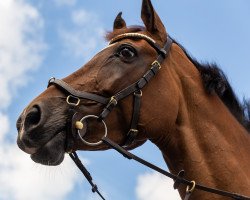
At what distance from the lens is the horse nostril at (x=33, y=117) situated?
21.1ft

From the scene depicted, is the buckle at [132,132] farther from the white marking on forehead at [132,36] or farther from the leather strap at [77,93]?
the white marking on forehead at [132,36]

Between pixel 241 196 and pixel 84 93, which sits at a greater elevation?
pixel 84 93

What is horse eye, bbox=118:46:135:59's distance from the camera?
7188 millimetres

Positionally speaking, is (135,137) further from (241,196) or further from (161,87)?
(241,196)

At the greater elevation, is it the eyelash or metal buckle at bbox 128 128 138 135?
the eyelash

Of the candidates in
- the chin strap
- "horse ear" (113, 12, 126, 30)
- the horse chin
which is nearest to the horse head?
the horse chin

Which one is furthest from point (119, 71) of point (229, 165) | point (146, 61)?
point (229, 165)

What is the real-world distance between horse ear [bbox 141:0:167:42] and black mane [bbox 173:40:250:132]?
0.45 metres

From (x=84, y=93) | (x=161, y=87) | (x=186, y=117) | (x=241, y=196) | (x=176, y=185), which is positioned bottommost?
(x=241, y=196)

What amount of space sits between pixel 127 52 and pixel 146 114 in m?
0.92

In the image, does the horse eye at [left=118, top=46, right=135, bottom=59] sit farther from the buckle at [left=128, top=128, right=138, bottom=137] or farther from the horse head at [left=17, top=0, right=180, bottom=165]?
the buckle at [left=128, top=128, right=138, bottom=137]

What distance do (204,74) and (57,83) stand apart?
2.25 m

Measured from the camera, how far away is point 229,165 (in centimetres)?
694

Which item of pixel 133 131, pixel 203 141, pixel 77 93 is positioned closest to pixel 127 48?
pixel 77 93
